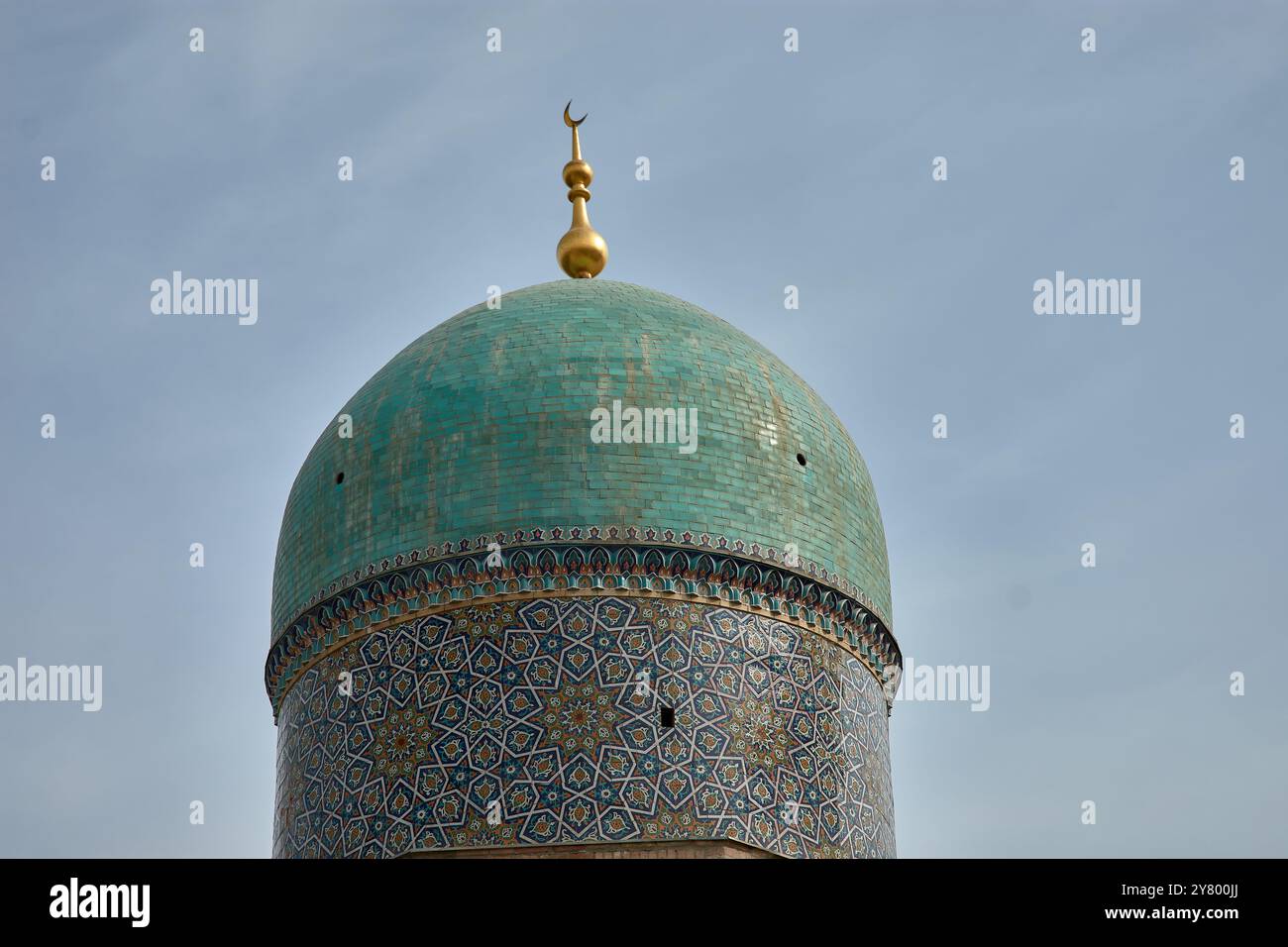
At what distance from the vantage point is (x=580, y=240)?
50.2ft

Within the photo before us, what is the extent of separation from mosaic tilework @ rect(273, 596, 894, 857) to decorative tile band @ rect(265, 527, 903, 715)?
3.7 inches

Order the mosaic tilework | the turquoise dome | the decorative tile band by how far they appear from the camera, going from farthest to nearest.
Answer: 1. the turquoise dome
2. the decorative tile band
3. the mosaic tilework

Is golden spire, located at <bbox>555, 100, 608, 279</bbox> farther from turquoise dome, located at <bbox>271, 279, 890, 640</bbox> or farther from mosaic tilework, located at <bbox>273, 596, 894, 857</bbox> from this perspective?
mosaic tilework, located at <bbox>273, 596, 894, 857</bbox>

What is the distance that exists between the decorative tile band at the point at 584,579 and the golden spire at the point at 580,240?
2.99 m

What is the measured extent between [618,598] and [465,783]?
1.31 m

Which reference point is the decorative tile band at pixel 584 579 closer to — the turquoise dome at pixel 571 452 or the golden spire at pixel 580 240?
the turquoise dome at pixel 571 452

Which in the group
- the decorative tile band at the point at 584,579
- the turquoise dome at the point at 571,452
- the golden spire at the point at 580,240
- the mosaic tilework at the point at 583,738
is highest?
the golden spire at the point at 580,240

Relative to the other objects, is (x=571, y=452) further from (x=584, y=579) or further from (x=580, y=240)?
(x=580, y=240)

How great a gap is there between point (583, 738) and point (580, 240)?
13.9ft

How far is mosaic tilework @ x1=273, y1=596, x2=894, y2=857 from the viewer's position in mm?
12133

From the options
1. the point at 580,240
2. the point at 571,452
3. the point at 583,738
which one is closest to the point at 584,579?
the point at 571,452

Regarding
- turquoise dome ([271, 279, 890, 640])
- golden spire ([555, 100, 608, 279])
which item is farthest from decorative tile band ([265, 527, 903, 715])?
golden spire ([555, 100, 608, 279])

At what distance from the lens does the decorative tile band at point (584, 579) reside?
499 inches

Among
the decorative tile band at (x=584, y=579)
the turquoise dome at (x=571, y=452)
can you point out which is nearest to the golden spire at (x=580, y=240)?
the turquoise dome at (x=571, y=452)
